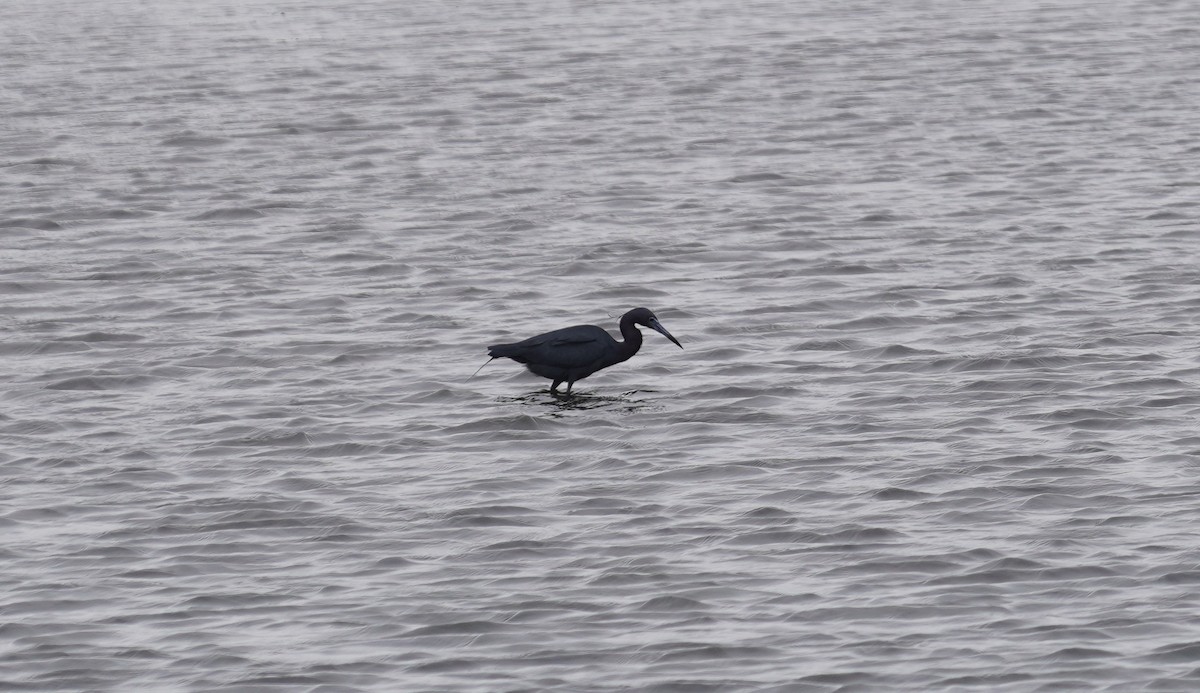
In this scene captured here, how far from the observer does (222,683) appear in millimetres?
11336

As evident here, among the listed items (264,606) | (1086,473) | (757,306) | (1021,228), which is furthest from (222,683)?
(1021,228)

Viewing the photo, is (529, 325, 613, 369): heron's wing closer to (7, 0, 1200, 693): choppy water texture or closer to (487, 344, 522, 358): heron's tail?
(487, 344, 522, 358): heron's tail

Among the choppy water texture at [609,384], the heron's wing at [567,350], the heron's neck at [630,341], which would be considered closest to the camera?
the choppy water texture at [609,384]

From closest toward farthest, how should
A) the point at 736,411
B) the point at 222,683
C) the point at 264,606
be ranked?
1. the point at 222,683
2. the point at 264,606
3. the point at 736,411

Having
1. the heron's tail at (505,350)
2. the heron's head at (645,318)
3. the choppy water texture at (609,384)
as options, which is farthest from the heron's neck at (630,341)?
the heron's tail at (505,350)

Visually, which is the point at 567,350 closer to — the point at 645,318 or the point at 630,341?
the point at 630,341

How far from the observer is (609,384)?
1822 centimetres

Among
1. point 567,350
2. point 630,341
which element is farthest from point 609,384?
point 567,350

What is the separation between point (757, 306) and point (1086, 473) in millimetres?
6341

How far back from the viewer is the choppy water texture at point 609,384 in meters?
11.9

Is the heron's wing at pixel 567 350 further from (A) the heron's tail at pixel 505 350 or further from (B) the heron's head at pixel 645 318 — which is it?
(B) the heron's head at pixel 645 318

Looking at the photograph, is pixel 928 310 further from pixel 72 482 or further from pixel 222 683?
pixel 222 683

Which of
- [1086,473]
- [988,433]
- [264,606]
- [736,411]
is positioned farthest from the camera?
[736,411]

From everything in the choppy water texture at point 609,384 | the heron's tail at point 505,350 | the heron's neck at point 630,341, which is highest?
the heron's tail at point 505,350
